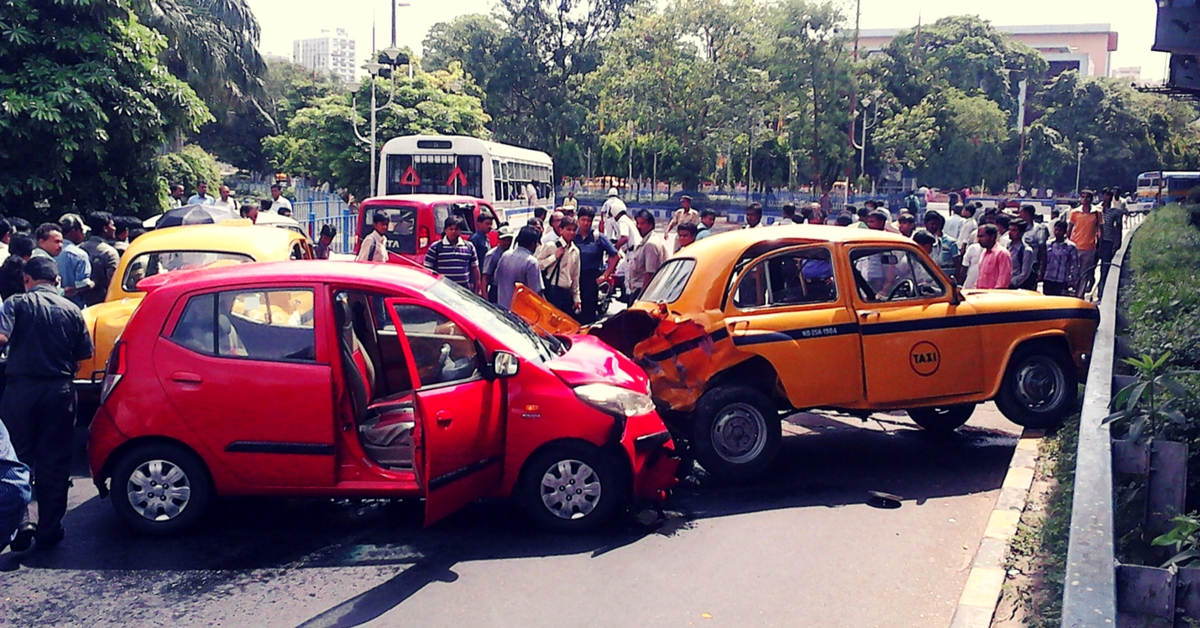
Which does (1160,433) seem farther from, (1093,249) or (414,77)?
(414,77)

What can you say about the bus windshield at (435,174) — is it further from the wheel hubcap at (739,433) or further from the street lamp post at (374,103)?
the wheel hubcap at (739,433)

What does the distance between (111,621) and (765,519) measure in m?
3.78

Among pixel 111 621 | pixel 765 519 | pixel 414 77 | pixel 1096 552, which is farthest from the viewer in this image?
pixel 414 77

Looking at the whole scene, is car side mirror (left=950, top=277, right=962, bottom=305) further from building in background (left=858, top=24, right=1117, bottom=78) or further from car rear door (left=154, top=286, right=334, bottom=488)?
building in background (left=858, top=24, right=1117, bottom=78)

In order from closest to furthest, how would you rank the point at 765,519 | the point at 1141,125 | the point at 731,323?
1. the point at 765,519
2. the point at 731,323
3. the point at 1141,125

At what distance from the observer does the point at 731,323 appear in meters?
7.52

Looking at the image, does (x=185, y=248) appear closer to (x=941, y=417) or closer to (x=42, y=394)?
(x=42, y=394)

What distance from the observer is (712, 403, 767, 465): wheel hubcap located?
7.48m

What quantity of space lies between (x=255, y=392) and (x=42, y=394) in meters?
1.21

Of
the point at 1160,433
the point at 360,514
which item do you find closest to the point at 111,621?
the point at 360,514

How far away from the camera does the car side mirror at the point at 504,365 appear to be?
20.0ft

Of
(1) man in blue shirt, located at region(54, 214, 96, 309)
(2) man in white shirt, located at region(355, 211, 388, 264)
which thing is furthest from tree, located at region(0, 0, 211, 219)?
(1) man in blue shirt, located at region(54, 214, 96, 309)

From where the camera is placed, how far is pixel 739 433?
7535 mm

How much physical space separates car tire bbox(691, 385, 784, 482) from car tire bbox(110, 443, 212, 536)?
3.26m
